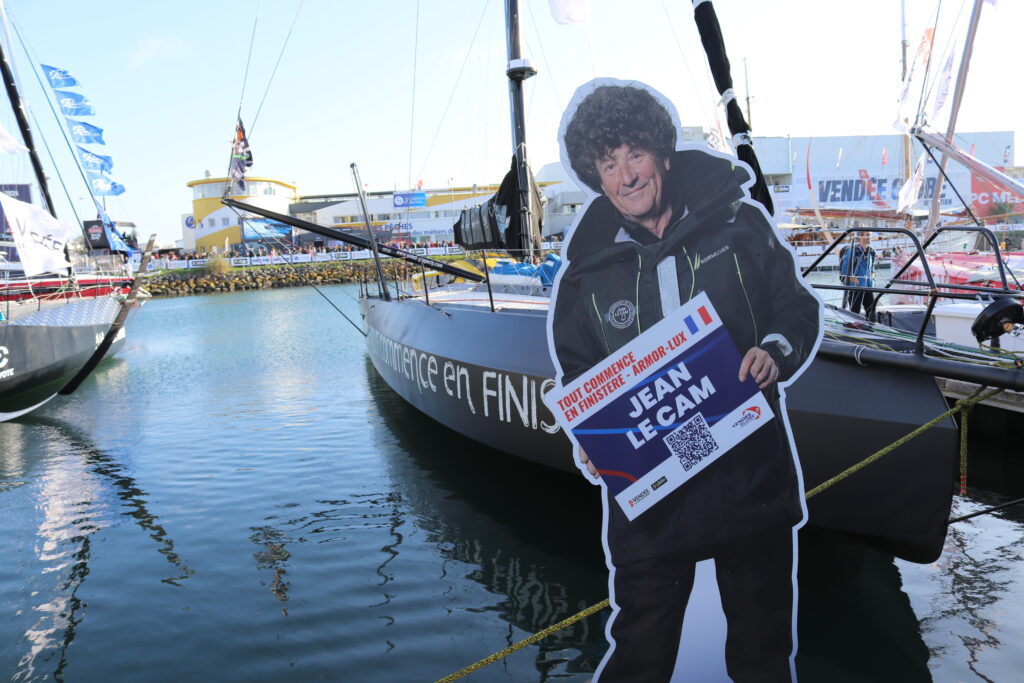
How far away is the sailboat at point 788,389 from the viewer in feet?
11.5

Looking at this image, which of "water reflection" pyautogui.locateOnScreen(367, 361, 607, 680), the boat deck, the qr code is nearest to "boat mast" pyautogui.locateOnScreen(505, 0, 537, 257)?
the boat deck

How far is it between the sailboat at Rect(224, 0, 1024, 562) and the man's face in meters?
0.59

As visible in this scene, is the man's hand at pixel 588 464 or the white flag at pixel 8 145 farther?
the white flag at pixel 8 145

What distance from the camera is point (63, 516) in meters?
6.18

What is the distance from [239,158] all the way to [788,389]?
A: 7.41 meters

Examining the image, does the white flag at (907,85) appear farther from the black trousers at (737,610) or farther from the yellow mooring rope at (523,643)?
the yellow mooring rope at (523,643)

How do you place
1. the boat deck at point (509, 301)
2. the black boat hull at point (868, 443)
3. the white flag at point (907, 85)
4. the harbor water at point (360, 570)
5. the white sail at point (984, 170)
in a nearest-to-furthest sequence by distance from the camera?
the black boat hull at point (868, 443) → the harbor water at point (360, 570) → the boat deck at point (509, 301) → the white sail at point (984, 170) → the white flag at point (907, 85)

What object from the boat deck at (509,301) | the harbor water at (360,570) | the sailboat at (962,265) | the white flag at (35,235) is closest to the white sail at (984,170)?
the sailboat at (962,265)

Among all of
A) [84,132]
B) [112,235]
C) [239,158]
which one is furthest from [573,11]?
[112,235]

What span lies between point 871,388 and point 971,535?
231cm

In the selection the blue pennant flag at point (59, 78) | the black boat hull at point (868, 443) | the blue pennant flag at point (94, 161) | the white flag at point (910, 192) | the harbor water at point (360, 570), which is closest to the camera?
the black boat hull at point (868, 443)

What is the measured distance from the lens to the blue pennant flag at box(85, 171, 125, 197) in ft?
62.0

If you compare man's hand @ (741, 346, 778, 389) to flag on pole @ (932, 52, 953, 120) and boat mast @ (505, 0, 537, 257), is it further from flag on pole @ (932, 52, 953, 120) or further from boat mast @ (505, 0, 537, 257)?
flag on pole @ (932, 52, 953, 120)

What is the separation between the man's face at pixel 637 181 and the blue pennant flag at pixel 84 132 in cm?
2000
